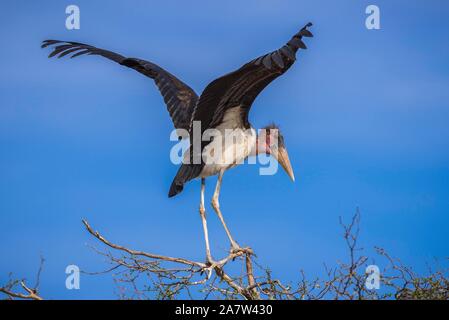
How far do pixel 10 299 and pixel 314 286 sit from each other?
318cm

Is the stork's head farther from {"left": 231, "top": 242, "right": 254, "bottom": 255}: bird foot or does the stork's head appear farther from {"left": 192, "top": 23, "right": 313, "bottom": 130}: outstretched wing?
{"left": 231, "top": 242, "right": 254, "bottom": 255}: bird foot

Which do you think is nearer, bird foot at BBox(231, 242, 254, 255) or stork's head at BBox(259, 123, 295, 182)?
bird foot at BBox(231, 242, 254, 255)

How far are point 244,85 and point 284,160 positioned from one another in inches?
113

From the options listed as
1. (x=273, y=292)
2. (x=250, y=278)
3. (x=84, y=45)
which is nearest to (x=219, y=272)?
(x=250, y=278)

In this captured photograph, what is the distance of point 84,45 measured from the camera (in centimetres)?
1266

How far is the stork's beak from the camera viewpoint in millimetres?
12508

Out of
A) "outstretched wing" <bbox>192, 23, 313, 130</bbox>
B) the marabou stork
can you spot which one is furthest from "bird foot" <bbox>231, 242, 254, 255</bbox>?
"outstretched wing" <bbox>192, 23, 313, 130</bbox>

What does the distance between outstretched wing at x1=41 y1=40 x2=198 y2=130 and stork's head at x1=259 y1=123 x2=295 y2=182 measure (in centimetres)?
122

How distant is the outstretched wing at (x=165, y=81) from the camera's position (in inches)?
455

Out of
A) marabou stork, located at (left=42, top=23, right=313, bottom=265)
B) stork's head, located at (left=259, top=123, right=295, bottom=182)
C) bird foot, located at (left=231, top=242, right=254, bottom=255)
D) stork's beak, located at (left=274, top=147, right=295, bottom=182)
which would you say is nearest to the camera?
marabou stork, located at (left=42, top=23, right=313, bottom=265)

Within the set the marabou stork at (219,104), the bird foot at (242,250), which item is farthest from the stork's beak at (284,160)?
the bird foot at (242,250)

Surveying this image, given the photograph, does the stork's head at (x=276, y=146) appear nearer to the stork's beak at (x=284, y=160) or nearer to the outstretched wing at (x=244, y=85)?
the stork's beak at (x=284, y=160)
